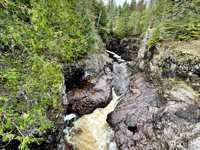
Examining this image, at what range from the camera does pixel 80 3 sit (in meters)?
12.3

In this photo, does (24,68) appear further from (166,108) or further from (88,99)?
(166,108)

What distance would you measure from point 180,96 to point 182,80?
1.94m

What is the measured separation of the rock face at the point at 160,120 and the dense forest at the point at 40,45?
19.1 feet

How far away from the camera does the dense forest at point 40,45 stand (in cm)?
233

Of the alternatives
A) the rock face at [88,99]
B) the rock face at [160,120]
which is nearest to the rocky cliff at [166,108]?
the rock face at [160,120]

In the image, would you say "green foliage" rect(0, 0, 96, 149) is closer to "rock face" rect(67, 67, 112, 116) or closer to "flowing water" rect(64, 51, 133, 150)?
"flowing water" rect(64, 51, 133, 150)

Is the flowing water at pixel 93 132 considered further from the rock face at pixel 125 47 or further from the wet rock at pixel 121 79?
the rock face at pixel 125 47

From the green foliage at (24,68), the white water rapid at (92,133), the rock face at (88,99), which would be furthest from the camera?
the rock face at (88,99)

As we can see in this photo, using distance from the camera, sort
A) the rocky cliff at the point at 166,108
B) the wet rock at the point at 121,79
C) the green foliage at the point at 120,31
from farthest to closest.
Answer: the green foliage at the point at 120,31, the wet rock at the point at 121,79, the rocky cliff at the point at 166,108

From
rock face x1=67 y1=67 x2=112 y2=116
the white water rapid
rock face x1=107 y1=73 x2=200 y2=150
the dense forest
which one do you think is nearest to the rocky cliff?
rock face x1=107 y1=73 x2=200 y2=150

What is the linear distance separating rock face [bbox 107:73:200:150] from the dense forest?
19.1ft

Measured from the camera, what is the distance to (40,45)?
2.77 m

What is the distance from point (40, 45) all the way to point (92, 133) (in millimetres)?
8446

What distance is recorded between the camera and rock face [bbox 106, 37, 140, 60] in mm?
29623
